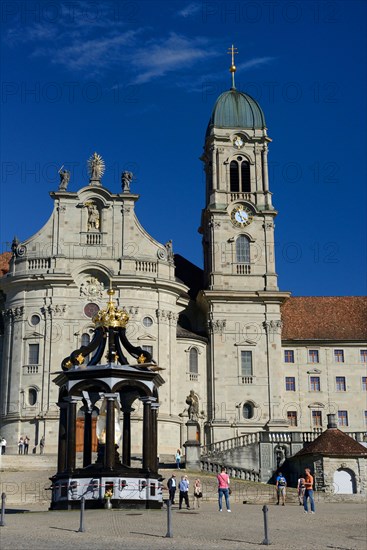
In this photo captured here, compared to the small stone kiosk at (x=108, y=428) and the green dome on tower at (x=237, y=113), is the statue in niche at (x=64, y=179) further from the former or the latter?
the small stone kiosk at (x=108, y=428)

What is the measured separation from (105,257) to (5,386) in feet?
35.8

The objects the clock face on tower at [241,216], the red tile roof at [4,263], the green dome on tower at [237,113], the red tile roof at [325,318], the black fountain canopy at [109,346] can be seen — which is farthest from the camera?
the green dome on tower at [237,113]

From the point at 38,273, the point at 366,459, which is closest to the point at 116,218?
the point at 38,273

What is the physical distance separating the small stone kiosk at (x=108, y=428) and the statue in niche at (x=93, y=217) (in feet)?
91.0

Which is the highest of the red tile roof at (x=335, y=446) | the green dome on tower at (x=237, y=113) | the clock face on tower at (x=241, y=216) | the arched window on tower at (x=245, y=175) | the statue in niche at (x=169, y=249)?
the green dome on tower at (x=237, y=113)

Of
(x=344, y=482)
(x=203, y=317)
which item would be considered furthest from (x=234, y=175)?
(x=344, y=482)

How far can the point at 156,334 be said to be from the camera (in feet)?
197

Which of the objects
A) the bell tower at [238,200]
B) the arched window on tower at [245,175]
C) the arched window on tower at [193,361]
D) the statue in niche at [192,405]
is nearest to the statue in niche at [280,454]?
the statue in niche at [192,405]

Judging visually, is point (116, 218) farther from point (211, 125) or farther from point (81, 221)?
point (211, 125)

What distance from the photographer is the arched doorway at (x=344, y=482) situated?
46.5 m

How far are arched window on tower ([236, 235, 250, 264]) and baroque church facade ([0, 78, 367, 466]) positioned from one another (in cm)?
7

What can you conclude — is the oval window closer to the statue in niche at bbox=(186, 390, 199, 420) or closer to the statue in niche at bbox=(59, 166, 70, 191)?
the statue in niche at bbox=(186, 390, 199, 420)

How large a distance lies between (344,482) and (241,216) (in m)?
24.3

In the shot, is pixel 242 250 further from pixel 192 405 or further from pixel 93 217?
pixel 192 405
